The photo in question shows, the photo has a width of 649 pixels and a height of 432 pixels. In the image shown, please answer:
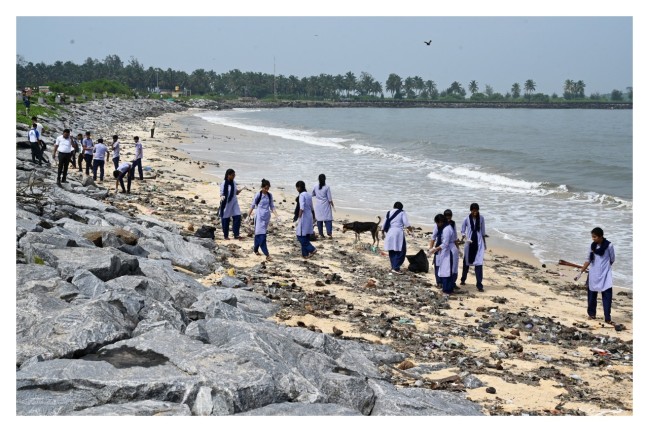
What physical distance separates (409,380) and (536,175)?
86.5 feet

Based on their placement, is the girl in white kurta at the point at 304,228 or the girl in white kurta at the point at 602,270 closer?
the girl in white kurta at the point at 602,270

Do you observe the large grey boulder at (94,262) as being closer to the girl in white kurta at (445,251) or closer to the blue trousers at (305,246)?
the blue trousers at (305,246)

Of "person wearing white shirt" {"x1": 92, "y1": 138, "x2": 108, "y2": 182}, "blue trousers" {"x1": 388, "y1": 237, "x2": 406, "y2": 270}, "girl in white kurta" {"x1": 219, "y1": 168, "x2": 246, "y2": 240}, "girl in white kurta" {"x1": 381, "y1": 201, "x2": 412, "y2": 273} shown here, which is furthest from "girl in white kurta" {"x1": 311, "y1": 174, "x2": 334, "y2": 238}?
"person wearing white shirt" {"x1": 92, "y1": 138, "x2": 108, "y2": 182}

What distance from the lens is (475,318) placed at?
33.4 feet

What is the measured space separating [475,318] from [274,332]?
13.7 ft

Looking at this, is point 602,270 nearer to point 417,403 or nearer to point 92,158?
point 417,403

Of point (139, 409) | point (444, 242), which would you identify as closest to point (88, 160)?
point (444, 242)

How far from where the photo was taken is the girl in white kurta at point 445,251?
11501 millimetres

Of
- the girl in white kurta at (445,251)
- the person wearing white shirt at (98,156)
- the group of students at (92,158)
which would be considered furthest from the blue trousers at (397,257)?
the person wearing white shirt at (98,156)

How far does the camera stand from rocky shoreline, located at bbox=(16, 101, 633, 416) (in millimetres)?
5605

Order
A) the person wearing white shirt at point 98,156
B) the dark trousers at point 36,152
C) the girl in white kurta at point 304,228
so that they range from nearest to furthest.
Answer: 1. the girl in white kurta at point 304,228
2. the dark trousers at point 36,152
3. the person wearing white shirt at point 98,156

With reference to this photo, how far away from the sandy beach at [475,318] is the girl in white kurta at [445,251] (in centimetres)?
25

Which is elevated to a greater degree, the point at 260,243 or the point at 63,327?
the point at 260,243

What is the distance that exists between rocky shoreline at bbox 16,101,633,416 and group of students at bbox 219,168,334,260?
14.7 inches
